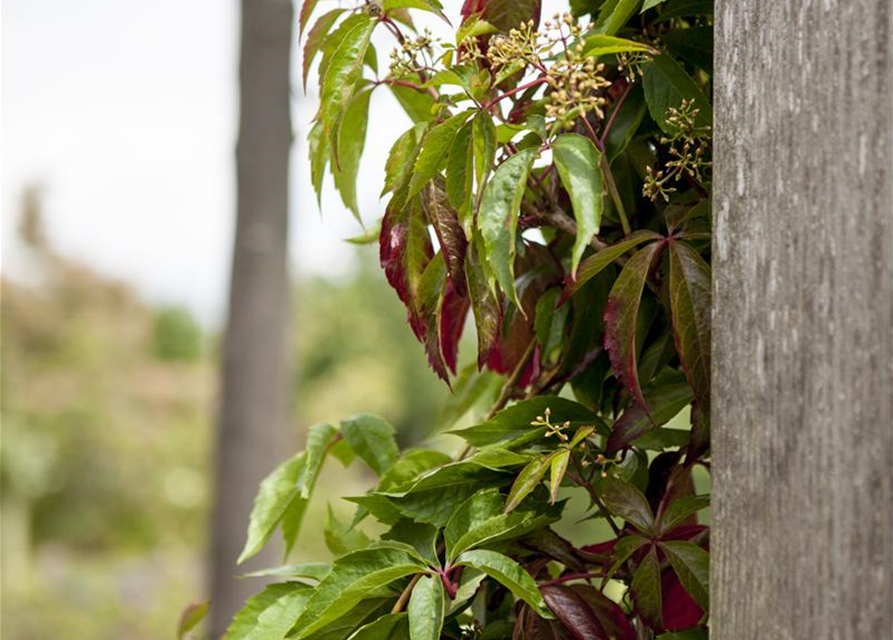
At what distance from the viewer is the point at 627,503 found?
21.6 inches

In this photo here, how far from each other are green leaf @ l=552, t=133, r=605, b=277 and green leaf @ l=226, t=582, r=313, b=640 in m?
0.28

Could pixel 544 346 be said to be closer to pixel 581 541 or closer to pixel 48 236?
pixel 581 541

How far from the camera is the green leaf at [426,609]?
501mm

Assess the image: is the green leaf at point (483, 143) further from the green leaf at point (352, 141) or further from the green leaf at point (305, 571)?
the green leaf at point (305, 571)

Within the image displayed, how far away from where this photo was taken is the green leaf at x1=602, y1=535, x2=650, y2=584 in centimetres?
54

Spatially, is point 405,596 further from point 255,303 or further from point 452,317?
point 255,303

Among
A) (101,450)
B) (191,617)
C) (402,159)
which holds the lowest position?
(101,450)

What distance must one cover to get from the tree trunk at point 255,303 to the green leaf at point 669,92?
2.61 m

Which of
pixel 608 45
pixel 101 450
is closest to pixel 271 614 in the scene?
pixel 608 45

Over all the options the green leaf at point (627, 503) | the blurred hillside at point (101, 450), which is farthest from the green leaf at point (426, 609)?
the blurred hillside at point (101, 450)

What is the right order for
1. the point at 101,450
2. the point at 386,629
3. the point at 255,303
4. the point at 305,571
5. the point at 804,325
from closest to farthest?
the point at 804,325, the point at 386,629, the point at 305,571, the point at 255,303, the point at 101,450

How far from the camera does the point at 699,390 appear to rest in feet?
1.68

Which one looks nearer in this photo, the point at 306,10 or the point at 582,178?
the point at 582,178

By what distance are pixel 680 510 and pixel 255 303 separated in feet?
8.79
